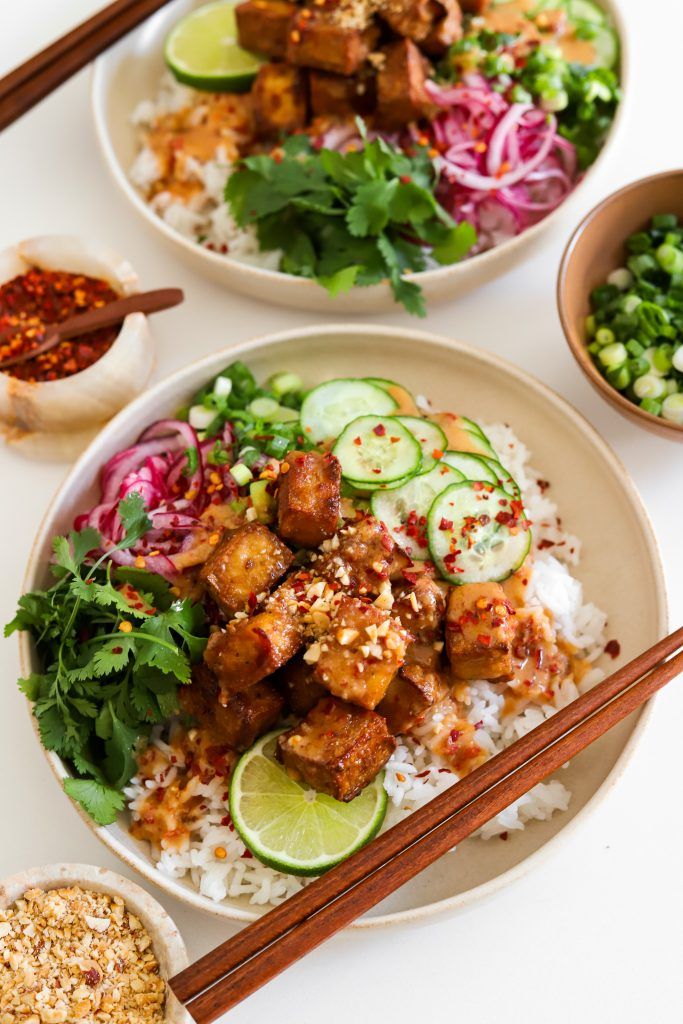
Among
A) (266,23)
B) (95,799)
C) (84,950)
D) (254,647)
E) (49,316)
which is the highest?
(266,23)

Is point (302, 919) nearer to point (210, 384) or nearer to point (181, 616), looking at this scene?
point (181, 616)

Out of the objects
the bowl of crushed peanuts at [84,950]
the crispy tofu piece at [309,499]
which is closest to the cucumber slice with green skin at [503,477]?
the crispy tofu piece at [309,499]

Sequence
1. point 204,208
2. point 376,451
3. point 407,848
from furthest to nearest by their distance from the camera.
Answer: point 204,208, point 376,451, point 407,848

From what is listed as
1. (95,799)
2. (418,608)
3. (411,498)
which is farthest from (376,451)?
(95,799)

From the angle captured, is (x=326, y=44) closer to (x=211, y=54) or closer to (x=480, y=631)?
(x=211, y=54)

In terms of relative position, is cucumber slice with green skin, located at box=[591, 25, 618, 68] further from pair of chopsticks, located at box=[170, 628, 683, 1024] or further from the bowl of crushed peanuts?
the bowl of crushed peanuts

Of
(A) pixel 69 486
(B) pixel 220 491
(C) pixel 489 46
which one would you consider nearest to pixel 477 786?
(B) pixel 220 491

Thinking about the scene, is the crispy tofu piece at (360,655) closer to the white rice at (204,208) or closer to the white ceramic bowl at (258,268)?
the white ceramic bowl at (258,268)

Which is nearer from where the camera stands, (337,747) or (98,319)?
(337,747)
